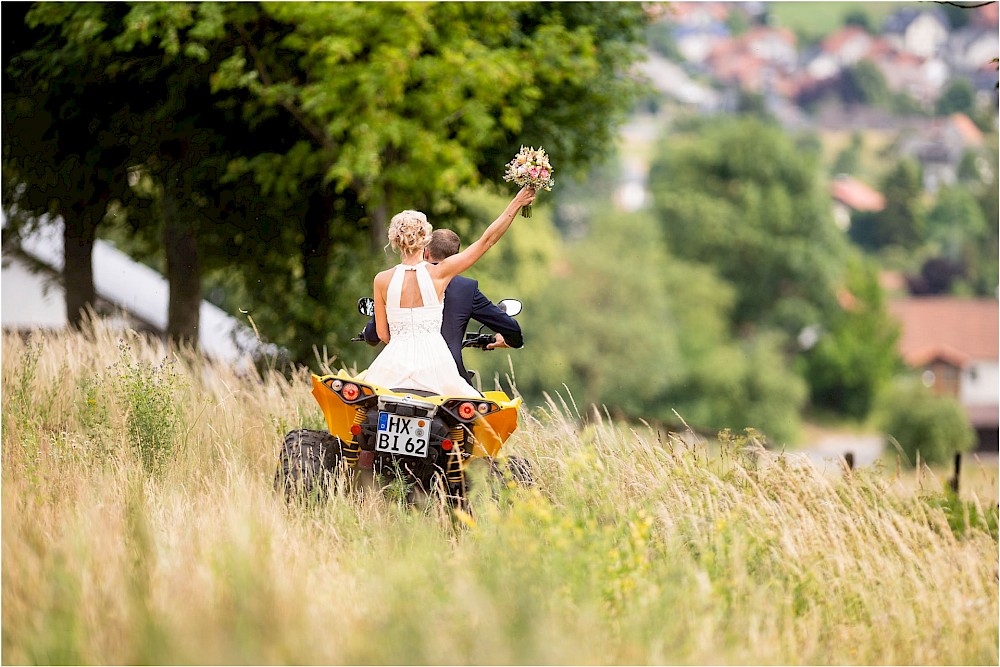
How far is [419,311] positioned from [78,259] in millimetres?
15504

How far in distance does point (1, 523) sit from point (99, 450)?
1803 mm

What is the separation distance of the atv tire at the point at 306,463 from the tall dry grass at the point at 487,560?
0.49 feet

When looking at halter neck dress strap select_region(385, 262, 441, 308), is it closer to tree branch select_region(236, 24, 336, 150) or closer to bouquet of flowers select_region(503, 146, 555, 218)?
bouquet of flowers select_region(503, 146, 555, 218)

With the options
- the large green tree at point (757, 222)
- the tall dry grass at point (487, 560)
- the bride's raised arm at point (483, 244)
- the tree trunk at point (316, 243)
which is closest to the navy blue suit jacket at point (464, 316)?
the bride's raised arm at point (483, 244)

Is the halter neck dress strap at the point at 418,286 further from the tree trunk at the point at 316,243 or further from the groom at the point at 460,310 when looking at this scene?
the tree trunk at the point at 316,243

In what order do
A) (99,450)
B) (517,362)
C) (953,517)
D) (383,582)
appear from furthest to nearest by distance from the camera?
(517,362), (953,517), (99,450), (383,582)

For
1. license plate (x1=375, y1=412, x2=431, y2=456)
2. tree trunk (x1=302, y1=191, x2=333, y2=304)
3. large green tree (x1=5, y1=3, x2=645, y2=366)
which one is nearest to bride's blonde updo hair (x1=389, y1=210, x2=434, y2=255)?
license plate (x1=375, y1=412, x2=431, y2=456)

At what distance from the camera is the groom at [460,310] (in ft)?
23.9

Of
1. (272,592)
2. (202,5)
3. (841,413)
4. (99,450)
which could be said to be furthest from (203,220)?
(841,413)

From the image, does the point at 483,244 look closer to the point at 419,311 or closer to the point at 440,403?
the point at 419,311

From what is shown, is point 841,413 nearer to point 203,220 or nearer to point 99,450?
point 203,220

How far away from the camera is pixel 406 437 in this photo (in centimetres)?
698

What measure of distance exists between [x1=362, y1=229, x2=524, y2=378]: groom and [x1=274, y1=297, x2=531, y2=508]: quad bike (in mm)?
88

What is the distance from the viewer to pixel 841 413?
9275 cm
